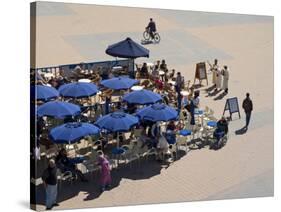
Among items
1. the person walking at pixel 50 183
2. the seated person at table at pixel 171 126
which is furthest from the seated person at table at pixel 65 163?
the seated person at table at pixel 171 126

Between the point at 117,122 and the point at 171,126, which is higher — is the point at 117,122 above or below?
above

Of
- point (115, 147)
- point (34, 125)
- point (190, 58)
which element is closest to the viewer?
point (34, 125)

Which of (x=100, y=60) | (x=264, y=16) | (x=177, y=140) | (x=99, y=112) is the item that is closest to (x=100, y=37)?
(x=100, y=60)

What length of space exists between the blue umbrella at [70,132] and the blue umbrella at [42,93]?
811mm

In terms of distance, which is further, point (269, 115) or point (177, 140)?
point (269, 115)

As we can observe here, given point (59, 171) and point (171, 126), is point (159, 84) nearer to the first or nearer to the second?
point (171, 126)

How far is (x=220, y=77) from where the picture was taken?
67.9ft

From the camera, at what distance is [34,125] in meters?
17.9

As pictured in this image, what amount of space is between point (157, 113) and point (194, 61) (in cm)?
212

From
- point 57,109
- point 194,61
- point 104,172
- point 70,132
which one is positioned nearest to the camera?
point 70,132

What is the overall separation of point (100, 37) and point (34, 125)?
2962 mm

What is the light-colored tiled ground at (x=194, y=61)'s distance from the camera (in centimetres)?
1855

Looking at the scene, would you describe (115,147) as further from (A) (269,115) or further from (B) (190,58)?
(A) (269,115)

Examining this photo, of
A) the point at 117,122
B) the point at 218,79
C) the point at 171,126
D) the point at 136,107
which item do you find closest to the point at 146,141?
the point at 171,126
